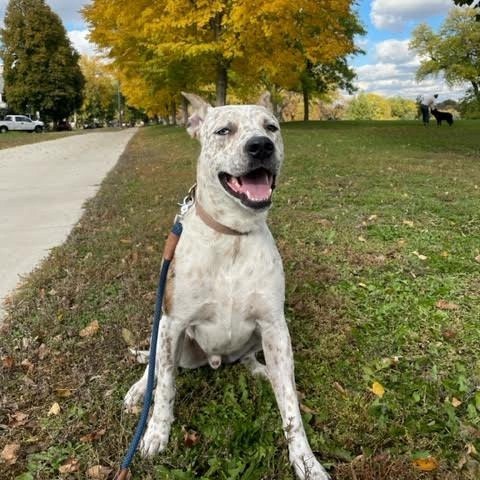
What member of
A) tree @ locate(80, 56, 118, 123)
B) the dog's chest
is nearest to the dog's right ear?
the dog's chest

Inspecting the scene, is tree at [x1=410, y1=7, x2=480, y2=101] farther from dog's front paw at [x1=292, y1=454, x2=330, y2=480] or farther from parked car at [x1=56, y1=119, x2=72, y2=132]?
dog's front paw at [x1=292, y1=454, x2=330, y2=480]

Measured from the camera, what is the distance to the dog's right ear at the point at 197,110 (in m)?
3.05

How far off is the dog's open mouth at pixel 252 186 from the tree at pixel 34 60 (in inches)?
2221

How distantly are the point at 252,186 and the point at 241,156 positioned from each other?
17cm

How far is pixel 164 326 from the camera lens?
276 centimetres

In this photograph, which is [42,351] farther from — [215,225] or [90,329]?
[215,225]

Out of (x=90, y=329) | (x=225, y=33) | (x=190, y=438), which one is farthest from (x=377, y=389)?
(x=225, y=33)

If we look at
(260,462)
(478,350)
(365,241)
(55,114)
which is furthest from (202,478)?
(55,114)

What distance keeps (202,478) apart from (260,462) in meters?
0.31

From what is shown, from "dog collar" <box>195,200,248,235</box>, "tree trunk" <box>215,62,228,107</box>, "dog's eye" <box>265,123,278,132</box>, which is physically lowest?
"dog collar" <box>195,200,248,235</box>

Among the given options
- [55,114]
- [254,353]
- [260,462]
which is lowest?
[260,462]

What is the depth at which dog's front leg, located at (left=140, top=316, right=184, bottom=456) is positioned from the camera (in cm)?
270

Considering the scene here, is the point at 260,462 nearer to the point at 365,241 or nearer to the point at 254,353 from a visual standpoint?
the point at 254,353

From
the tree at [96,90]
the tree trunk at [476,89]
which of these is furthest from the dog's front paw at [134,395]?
the tree at [96,90]
